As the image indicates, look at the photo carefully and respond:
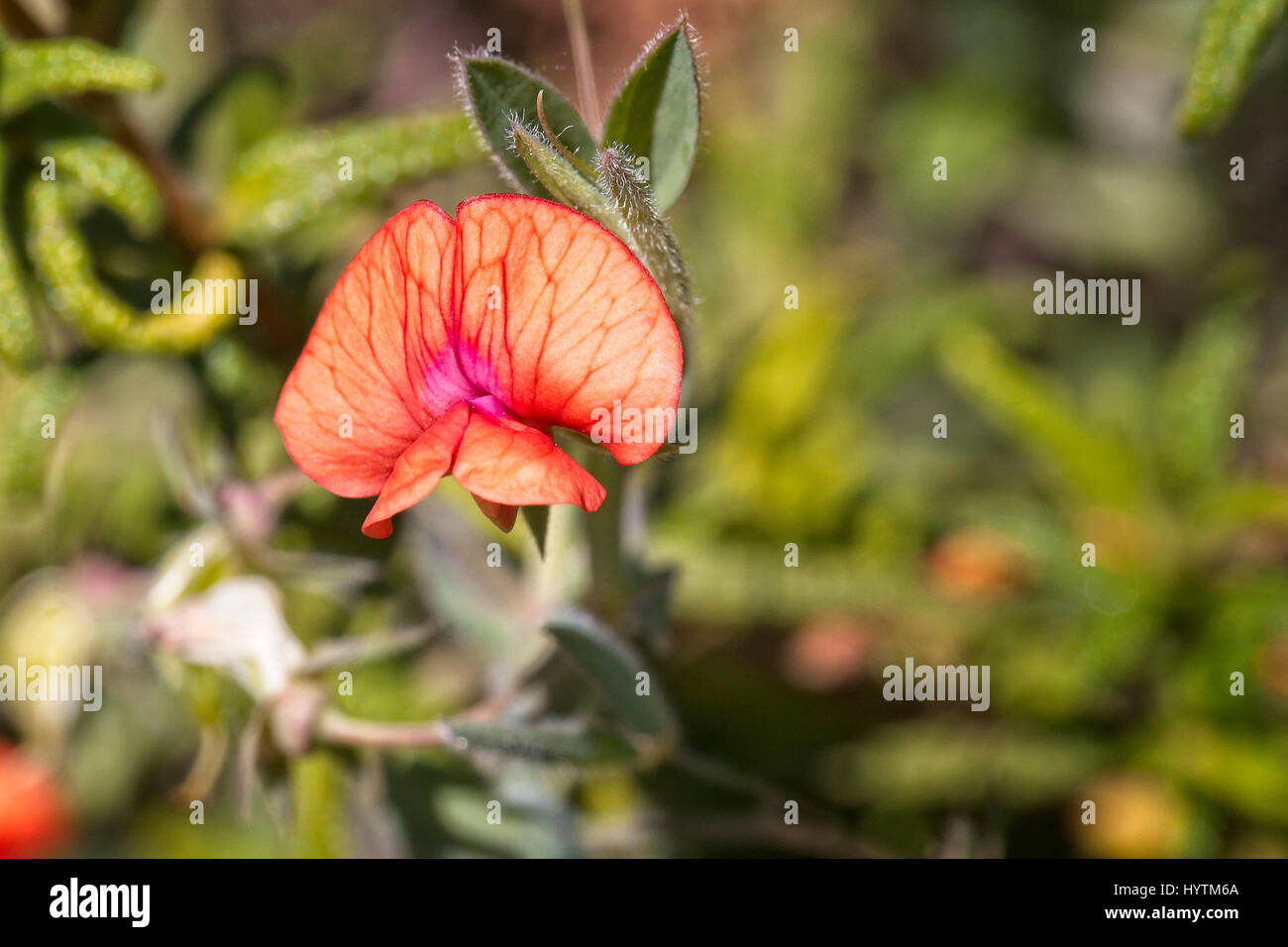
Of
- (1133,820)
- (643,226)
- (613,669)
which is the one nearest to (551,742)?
(613,669)

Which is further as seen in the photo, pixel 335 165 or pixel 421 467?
pixel 335 165

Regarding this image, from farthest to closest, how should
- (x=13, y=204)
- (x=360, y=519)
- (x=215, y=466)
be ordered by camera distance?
(x=360, y=519)
(x=215, y=466)
(x=13, y=204)

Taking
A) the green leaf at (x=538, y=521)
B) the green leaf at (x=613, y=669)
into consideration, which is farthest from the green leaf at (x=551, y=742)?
the green leaf at (x=538, y=521)

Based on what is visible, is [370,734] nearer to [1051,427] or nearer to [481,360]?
[481,360]

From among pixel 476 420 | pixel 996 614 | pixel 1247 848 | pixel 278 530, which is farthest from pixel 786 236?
pixel 476 420

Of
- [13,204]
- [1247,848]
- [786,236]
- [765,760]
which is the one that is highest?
[786,236]

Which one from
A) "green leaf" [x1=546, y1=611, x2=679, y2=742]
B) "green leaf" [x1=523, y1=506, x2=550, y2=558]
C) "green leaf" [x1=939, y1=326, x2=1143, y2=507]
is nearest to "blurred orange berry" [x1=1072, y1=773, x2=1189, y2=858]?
"green leaf" [x1=939, y1=326, x2=1143, y2=507]
